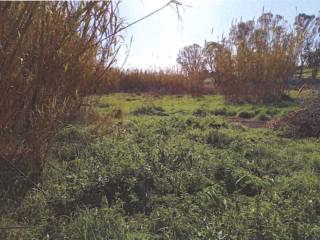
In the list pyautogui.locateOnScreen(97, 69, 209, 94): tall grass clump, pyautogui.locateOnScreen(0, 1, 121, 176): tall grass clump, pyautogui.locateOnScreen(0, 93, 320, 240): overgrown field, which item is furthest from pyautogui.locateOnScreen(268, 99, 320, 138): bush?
pyautogui.locateOnScreen(97, 69, 209, 94): tall grass clump

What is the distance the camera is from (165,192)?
459 centimetres

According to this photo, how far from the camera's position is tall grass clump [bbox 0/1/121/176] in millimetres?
3428

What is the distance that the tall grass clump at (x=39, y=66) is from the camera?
3.43 meters

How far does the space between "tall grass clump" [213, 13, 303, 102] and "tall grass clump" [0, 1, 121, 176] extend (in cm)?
1184

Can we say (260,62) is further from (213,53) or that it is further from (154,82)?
(154,82)

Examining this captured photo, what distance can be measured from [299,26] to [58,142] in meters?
12.8

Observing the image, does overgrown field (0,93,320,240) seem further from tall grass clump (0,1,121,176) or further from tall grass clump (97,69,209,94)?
tall grass clump (97,69,209,94)

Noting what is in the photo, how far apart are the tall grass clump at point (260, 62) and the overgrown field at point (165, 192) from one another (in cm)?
922

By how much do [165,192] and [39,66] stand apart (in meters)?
1.62

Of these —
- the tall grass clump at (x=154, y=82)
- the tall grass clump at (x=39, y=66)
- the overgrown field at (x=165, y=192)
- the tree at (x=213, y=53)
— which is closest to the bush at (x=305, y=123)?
the overgrown field at (x=165, y=192)

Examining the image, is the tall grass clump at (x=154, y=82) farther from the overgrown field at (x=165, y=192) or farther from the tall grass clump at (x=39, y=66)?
the tall grass clump at (x=39, y=66)

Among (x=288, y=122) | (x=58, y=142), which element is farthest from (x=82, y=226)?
(x=288, y=122)

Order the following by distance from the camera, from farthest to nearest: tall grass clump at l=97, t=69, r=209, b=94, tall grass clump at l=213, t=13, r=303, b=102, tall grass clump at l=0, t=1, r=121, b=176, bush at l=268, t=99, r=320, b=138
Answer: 1. tall grass clump at l=97, t=69, r=209, b=94
2. tall grass clump at l=213, t=13, r=303, b=102
3. bush at l=268, t=99, r=320, b=138
4. tall grass clump at l=0, t=1, r=121, b=176

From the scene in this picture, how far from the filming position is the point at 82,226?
3504 mm
